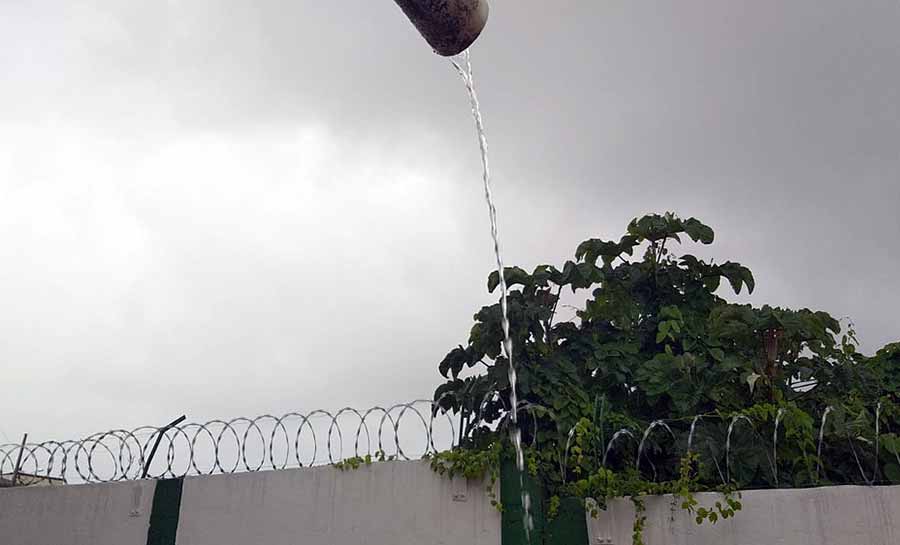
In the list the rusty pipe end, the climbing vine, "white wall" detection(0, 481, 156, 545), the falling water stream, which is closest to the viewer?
the rusty pipe end

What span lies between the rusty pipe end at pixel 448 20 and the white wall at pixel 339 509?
380cm

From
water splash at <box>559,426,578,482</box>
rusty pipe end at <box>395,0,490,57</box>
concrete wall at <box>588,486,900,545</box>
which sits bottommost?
concrete wall at <box>588,486,900,545</box>

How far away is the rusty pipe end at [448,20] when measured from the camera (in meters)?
1.72

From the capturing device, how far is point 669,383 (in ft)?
18.0

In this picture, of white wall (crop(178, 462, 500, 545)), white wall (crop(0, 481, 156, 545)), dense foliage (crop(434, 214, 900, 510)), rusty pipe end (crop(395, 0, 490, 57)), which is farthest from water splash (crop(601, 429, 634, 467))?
white wall (crop(0, 481, 156, 545))

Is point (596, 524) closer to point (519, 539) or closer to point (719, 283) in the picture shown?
point (519, 539)

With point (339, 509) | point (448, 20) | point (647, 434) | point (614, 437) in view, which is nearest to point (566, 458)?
point (614, 437)

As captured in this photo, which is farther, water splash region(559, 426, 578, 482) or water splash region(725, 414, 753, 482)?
water splash region(559, 426, 578, 482)

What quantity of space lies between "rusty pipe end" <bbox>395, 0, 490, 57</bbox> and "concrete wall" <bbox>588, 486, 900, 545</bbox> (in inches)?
142

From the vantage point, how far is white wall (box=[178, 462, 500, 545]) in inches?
203

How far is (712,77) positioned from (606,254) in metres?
1.92

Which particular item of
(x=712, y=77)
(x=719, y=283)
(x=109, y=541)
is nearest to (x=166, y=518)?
(x=109, y=541)

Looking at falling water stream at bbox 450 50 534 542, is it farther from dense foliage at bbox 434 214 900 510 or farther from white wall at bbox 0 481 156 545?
white wall at bbox 0 481 156 545

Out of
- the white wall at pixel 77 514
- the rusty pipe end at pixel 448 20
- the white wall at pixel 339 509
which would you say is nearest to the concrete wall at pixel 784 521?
the white wall at pixel 339 509
